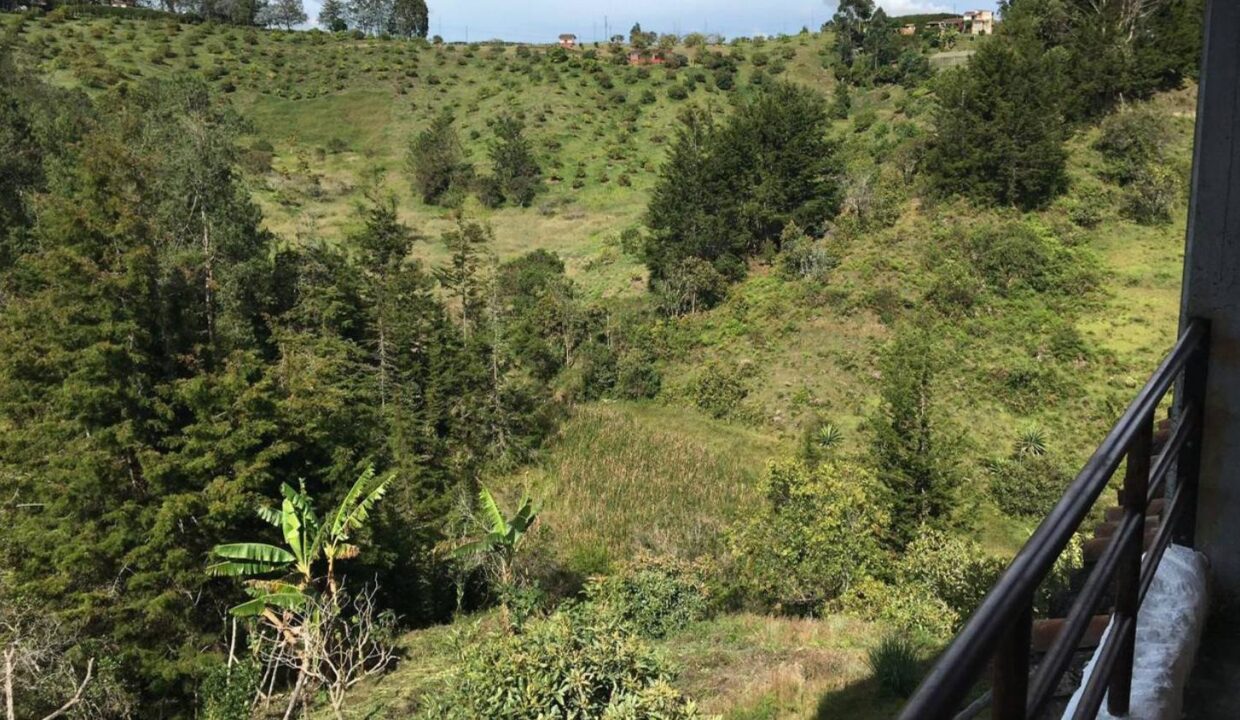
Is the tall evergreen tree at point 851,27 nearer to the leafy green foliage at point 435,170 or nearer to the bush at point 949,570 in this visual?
the leafy green foliage at point 435,170

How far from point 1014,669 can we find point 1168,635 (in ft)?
5.46

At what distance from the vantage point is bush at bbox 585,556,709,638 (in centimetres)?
1208

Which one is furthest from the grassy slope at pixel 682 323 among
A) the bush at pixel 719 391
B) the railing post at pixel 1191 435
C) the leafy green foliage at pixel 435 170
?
the railing post at pixel 1191 435

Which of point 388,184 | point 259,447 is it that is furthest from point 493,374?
point 388,184

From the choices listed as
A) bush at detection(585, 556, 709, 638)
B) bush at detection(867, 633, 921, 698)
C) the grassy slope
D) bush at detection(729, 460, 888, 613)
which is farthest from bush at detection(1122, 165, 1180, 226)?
bush at detection(867, 633, 921, 698)

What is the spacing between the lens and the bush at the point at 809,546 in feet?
42.4

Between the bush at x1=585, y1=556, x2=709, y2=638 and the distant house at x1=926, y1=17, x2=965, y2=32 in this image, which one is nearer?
the bush at x1=585, y1=556, x2=709, y2=638

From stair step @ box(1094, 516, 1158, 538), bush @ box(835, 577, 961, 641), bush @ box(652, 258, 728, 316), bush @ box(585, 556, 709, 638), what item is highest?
stair step @ box(1094, 516, 1158, 538)

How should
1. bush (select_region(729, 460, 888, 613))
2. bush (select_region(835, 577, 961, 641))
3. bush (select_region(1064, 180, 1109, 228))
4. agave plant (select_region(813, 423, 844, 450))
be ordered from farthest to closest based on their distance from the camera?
bush (select_region(1064, 180, 1109, 228))
agave plant (select_region(813, 423, 844, 450))
bush (select_region(729, 460, 888, 613))
bush (select_region(835, 577, 961, 641))

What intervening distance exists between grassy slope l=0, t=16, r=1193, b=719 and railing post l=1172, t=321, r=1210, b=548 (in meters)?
5.37

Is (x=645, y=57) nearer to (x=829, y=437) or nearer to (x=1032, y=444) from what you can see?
(x=829, y=437)

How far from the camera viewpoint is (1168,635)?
2105 millimetres

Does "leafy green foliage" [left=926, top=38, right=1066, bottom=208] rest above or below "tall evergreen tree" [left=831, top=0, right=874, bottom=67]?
below

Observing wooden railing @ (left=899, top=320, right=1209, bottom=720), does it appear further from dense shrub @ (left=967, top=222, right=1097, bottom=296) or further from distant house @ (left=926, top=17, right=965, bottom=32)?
distant house @ (left=926, top=17, right=965, bottom=32)
